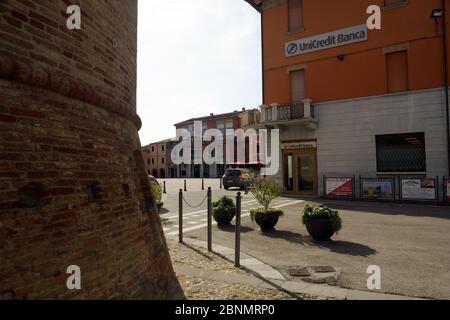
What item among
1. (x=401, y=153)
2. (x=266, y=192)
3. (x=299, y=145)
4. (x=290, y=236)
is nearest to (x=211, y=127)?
(x=299, y=145)

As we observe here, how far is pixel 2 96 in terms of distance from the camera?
2.89 m

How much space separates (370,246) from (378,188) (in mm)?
9643

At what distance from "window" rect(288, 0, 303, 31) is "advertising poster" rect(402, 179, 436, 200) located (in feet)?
33.7

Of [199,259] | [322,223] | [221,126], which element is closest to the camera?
[199,259]

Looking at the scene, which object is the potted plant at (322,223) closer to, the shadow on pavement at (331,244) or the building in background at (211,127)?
the shadow on pavement at (331,244)

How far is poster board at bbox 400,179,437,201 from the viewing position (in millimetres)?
15430

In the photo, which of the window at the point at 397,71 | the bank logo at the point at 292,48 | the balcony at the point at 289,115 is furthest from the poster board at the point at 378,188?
the bank logo at the point at 292,48

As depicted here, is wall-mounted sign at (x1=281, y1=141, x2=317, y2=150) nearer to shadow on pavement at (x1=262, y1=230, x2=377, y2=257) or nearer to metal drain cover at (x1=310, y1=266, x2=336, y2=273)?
shadow on pavement at (x1=262, y1=230, x2=377, y2=257)

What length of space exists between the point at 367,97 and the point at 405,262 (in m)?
13.3

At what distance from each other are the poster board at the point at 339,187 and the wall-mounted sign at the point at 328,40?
7.09 m

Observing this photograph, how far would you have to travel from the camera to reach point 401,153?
1748 centimetres

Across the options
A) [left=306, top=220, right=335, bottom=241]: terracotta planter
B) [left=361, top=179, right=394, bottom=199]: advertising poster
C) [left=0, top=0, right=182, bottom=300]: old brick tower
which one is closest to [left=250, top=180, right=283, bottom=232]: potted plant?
[left=306, top=220, right=335, bottom=241]: terracotta planter

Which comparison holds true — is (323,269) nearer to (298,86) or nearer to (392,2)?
(298,86)
